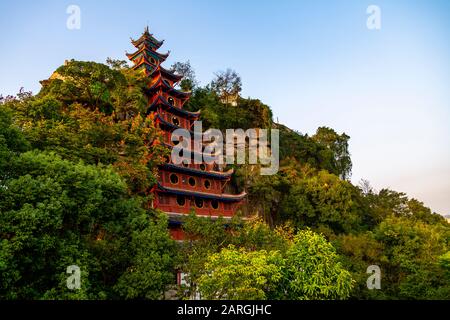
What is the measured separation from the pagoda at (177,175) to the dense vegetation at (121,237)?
76.2 inches

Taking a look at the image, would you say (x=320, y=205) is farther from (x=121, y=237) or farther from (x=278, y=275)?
(x=121, y=237)

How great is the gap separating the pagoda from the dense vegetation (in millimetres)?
1935

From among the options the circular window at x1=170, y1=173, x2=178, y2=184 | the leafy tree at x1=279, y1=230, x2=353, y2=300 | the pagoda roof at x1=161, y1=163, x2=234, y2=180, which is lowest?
the leafy tree at x1=279, y1=230, x2=353, y2=300

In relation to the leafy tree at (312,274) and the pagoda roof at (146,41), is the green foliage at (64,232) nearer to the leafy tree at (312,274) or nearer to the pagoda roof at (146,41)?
the leafy tree at (312,274)

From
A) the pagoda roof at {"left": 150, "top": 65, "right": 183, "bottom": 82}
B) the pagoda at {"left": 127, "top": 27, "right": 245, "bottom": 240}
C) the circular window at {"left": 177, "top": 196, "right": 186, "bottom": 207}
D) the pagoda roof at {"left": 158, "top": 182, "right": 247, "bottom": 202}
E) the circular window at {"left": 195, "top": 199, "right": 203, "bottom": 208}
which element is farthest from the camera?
the pagoda roof at {"left": 150, "top": 65, "right": 183, "bottom": 82}

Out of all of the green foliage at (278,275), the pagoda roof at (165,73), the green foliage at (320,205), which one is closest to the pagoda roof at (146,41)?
the pagoda roof at (165,73)

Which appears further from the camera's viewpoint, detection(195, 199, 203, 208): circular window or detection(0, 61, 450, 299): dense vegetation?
detection(195, 199, 203, 208): circular window

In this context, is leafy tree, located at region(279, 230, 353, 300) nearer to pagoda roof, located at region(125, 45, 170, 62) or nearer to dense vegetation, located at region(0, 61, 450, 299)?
dense vegetation, located at region(0, 61, 450, 299)

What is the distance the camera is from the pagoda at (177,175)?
21750 mm

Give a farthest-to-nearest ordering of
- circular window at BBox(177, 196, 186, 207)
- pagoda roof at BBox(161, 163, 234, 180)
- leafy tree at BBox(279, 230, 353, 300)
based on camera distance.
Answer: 1. circular window at BBox(177, 196, 186, 207)
2. pagoda roof at BBox(161, 163, 234, 180)
3. leafy tree at BBox(279, 230, 353, 300)

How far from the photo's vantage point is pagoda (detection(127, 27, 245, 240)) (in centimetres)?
2175

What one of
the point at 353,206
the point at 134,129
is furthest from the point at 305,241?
the point at 353,206

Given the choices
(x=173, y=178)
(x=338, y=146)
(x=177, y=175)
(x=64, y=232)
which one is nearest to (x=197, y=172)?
(x=177, y=175)

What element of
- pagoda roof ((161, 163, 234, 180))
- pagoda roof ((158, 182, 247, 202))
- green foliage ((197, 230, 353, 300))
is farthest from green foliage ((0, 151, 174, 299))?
pagoda roof ((161, 163, 234, 180))
